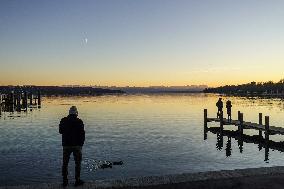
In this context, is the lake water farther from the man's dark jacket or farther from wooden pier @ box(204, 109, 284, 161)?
the man's dark jacket

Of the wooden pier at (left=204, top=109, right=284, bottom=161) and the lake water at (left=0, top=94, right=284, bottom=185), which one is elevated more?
the wooden pier at (left=204, top=109, right=284, bottom=161)

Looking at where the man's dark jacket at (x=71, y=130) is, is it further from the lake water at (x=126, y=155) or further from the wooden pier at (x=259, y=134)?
the wooden pier at (x=259, y=134)

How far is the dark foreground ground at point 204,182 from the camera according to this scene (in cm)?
1005

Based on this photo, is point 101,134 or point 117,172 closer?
point 117,172

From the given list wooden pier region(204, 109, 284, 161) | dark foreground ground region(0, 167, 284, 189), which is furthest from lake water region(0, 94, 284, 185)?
dark foreground ground region(0, 167, 284, 189)

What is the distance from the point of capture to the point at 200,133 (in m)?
42.6

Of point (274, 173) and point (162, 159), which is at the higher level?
point (274, 173)

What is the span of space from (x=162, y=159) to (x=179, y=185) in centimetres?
1584

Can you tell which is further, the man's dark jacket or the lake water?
the lake water

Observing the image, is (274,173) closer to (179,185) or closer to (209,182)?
(209,182)

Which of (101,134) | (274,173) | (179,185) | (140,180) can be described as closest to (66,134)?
(140,180)

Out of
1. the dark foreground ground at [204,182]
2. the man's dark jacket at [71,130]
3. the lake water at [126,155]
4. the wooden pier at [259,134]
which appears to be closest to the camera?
the dark foreground ground at [204,182]

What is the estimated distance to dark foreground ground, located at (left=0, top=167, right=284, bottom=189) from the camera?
10047 mm

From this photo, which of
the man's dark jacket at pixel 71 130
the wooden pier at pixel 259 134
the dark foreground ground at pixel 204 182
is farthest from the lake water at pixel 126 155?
the dark foreground ground at pixel 204 182
